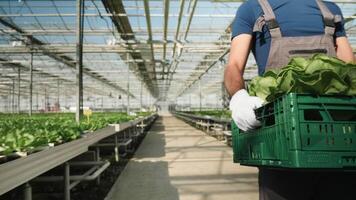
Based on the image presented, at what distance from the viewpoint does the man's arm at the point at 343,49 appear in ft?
6.27

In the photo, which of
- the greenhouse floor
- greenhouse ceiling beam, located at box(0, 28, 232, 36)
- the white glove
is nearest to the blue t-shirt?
the white glove

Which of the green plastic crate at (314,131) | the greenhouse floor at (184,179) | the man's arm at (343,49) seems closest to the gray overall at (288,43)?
the man's arm at (343,49)

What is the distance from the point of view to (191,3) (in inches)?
493

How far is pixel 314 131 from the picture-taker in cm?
135

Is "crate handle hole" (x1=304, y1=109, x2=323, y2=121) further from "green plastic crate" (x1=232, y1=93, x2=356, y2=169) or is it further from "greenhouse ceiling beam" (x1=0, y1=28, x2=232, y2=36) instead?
"greenhouse ceiling beam" (x1=0, y1=28, x2=232, y2=36)

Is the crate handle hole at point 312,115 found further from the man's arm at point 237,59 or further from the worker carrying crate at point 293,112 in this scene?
the man's arm at point 237,59

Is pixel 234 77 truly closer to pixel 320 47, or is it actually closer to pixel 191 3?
pixel 320 47

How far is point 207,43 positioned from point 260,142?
55.3 ft

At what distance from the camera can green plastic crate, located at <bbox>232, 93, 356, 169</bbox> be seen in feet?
4.39

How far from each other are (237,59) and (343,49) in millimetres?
456

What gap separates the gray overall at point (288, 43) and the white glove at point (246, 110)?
21 centimetres

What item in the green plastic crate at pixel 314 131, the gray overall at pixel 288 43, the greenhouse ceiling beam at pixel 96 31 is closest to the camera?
the green plastic crate at pixel 314 131

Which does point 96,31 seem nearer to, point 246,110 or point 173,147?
point 173,147

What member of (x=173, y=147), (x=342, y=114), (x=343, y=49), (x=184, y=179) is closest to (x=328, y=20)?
(x=343, y=49)
